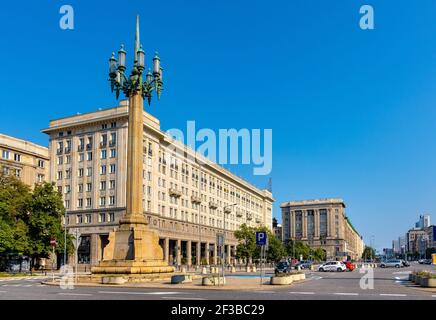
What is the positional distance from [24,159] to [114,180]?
2264 cm

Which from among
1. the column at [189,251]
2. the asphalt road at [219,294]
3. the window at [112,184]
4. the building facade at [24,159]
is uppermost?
the building facade at [24,159]

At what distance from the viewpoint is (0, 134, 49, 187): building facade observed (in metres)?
93.9

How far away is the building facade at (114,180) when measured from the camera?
88.6 meters

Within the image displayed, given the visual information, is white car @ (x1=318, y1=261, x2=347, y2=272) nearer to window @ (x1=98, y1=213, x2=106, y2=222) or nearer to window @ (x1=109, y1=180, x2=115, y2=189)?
window @ (x1=109, y1=180, x2=115, y2=189)

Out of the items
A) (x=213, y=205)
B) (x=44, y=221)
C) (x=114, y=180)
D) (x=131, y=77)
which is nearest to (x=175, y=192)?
(x=114, y=180)

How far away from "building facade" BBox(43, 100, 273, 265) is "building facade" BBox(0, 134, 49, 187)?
5361mm

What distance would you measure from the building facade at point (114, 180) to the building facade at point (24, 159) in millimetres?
5361

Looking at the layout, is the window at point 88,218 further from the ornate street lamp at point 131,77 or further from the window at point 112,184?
the ornate street lamp at point 131,77

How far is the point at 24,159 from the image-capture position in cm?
9838

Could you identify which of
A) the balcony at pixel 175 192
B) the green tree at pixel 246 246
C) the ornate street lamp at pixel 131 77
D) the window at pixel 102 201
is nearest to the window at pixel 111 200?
the window at pixel 102 201

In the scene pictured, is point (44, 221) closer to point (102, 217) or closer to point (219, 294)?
point (102, 217)
